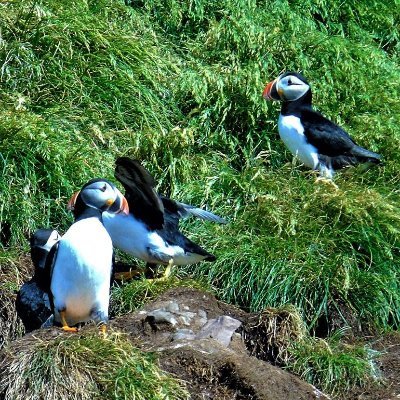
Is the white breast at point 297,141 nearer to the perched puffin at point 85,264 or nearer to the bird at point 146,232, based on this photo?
the bird at point 146,232

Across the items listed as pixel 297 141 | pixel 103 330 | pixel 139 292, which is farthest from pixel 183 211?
pixel 103 330

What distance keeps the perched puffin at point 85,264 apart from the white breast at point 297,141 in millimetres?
2100

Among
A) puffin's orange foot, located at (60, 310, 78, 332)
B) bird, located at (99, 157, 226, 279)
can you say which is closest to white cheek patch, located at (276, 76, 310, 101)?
bird, located at (99, 157, 226, 279)

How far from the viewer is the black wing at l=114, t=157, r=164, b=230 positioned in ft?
21.8

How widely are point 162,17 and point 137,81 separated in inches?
45.2

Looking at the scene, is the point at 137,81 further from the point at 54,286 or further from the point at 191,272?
the point at 54,286

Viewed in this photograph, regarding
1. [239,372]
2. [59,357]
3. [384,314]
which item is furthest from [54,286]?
[384,314]

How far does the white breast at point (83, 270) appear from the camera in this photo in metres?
5.80

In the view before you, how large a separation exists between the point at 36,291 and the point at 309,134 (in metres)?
2.48

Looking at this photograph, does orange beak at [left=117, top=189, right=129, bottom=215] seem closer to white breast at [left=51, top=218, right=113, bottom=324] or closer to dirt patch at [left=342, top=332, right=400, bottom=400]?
white breast at [left=51, top=218, right=113, bottom=324]

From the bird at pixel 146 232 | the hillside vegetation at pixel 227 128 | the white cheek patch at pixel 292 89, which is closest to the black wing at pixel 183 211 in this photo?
the bird at pixel 146 232

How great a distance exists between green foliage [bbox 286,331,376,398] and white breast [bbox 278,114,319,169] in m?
2.03

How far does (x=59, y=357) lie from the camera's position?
17.6 feet

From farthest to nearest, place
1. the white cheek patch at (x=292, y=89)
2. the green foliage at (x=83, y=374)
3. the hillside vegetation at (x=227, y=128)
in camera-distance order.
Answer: the white cheek patch at (x=292, y=89), the hillside vegetation at (x=227, y=128), the green foliage at (x=83, y=374)
